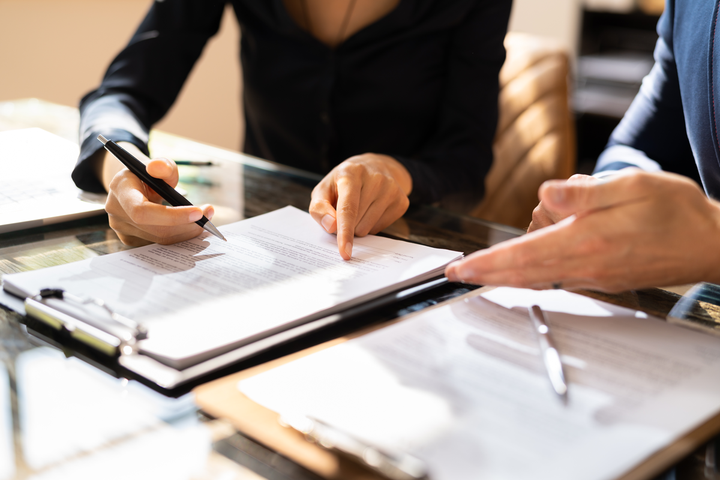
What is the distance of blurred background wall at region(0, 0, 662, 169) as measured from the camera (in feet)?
7.82

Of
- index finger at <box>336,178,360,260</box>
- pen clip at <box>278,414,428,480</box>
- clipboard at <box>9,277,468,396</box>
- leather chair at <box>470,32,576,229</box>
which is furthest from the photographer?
leather chair at <box>470,32,576,229</box>

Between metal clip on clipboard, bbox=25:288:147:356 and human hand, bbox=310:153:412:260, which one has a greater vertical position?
human hand, bbox=310:153:412:260

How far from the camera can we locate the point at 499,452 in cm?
31

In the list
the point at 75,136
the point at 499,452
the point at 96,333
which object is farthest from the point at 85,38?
the point at 499,452

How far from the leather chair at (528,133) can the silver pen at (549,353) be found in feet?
3.03

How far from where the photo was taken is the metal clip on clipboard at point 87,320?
1.38 feet

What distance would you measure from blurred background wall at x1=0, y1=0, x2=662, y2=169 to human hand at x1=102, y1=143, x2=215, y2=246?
2011 millimetres

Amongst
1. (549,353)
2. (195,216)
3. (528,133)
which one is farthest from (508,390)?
(528,133)

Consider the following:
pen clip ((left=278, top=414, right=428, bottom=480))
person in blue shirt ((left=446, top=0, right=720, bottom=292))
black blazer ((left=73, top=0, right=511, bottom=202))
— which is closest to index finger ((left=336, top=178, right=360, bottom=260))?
person in blue shirt ((left=446, top=0, right=720, bottom=292))

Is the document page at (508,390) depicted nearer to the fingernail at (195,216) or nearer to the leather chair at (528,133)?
the fingernail at (195,216)

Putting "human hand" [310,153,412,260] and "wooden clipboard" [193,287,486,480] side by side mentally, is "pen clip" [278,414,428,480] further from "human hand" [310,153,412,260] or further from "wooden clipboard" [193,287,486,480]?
"human hand" [310,153,412,260]

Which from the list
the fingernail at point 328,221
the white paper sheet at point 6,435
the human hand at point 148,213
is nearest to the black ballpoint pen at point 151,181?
the human hand at point 148,213

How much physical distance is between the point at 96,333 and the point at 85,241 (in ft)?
0.83

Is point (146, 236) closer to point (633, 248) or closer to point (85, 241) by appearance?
point (85, 241)
